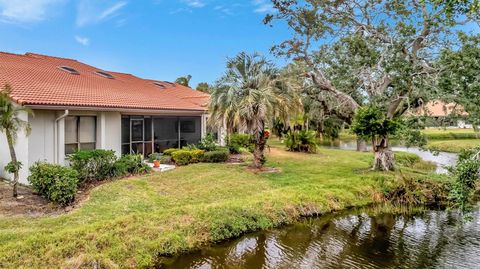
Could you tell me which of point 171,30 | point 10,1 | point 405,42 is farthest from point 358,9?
point 10,1

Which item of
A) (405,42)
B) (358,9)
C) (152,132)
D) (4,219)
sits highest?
(358,9)

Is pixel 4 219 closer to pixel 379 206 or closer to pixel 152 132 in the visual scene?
pixel 152 132

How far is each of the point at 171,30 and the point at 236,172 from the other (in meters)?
14.4

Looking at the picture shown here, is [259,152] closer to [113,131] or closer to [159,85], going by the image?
[113,131]

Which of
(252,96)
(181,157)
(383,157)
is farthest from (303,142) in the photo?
(252,96)

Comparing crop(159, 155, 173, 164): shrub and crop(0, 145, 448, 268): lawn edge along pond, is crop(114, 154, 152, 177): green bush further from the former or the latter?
crop(159, 155, 173, 164): shrub

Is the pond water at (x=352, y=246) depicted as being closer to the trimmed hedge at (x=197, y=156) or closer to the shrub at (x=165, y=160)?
the trimmed hedge at (x=197, y=156)

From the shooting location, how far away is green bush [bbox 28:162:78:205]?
9.96 m

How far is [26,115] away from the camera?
1215cm

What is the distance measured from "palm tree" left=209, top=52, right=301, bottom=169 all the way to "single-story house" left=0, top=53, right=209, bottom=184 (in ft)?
12.8

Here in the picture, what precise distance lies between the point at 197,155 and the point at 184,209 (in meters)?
7.98

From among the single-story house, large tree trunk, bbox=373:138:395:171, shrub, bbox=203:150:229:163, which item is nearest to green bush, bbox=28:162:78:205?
the single-story house

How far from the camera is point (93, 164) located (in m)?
12.9

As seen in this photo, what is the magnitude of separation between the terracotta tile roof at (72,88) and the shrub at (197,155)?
8.75 ft
